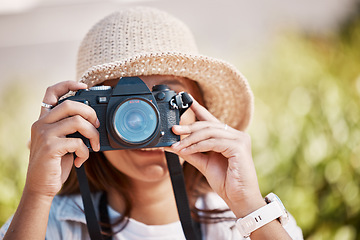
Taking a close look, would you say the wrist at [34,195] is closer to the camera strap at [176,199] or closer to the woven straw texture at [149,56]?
the camera strap at [176,199]

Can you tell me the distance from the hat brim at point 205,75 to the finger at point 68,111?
17 cm

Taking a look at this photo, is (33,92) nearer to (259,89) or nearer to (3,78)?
(3,78)

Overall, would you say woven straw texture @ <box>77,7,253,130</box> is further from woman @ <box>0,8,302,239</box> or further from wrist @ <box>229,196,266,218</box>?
wrist @ <box>229,196,266,218</box>

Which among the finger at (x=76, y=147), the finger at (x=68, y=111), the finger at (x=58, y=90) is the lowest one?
the finger at (x=76, y=147)

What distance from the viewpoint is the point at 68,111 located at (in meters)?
1.06

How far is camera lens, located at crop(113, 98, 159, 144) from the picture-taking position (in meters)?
1.05

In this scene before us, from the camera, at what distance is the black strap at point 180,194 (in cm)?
131

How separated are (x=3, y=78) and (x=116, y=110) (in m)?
2.53

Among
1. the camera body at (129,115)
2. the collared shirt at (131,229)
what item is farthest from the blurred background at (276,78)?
the camera body at (129,115)

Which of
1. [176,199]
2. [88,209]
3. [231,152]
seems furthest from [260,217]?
[88,209]

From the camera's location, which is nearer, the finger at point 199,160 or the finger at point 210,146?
the finger at point 210,146

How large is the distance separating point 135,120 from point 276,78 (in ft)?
5.73

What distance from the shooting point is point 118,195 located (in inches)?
59.6

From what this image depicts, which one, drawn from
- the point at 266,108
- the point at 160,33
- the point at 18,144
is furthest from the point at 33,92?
the point at 160,33
